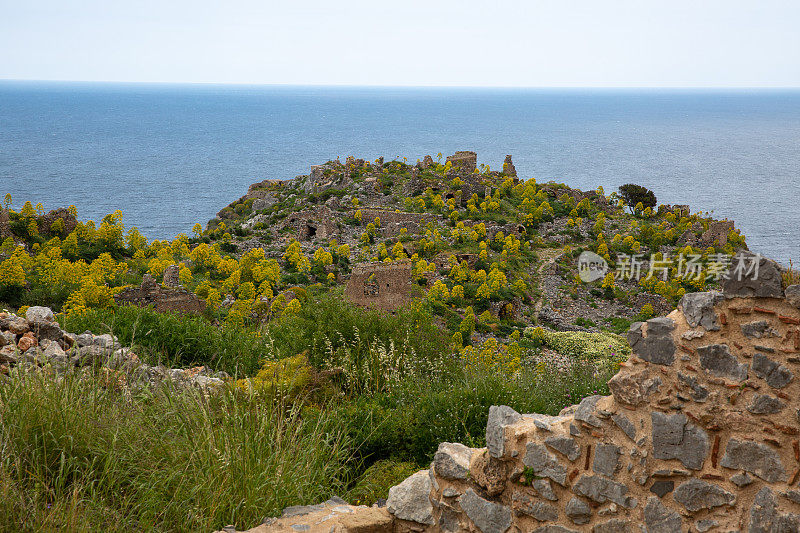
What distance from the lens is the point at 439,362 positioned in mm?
11094

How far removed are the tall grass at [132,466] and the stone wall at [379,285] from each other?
762 inches

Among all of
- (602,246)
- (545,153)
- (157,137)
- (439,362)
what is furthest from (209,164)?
(439,362)

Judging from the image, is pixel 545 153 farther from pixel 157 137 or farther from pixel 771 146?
pixel 157 137

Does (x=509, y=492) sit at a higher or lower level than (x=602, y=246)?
higher

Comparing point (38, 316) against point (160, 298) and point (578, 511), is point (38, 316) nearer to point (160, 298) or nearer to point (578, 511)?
point (578, 511)

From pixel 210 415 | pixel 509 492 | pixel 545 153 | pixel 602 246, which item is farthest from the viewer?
pixel 545 153

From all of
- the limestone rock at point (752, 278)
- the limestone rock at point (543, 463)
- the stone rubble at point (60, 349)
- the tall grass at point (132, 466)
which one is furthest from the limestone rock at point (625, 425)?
the stone rubble at point (60, 349)

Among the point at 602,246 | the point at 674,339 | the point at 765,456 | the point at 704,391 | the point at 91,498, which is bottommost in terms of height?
the point at 602,246

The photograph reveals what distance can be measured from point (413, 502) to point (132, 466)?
2481 mm

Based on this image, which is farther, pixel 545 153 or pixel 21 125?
pixel 21 125

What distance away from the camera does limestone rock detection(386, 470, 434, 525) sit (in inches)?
225

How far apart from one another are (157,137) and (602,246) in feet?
481

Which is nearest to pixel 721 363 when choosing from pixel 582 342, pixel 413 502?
pixel 413 502

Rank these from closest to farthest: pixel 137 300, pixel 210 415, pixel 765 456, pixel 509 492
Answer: pixel 765 456
pixel 509 492
pixel 210 415
pixel 137 300
